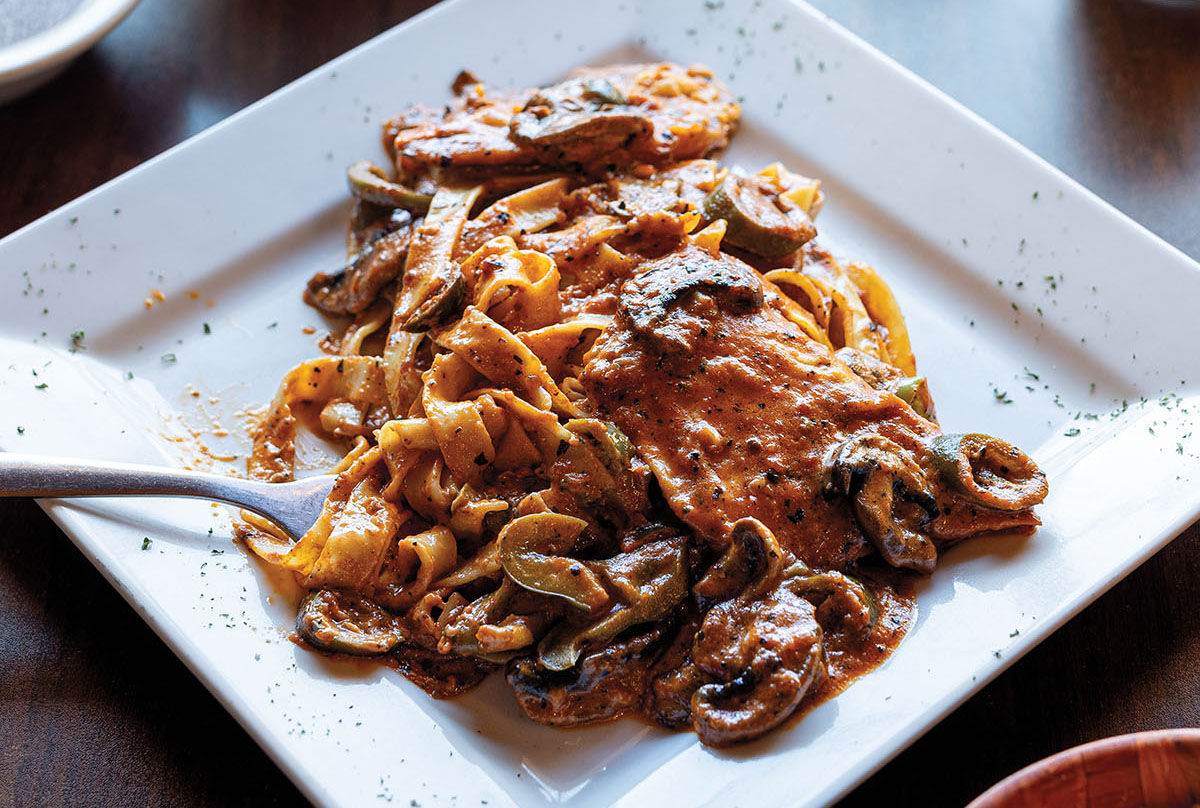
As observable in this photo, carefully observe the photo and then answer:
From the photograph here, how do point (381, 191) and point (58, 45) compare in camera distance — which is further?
point (58, 45)

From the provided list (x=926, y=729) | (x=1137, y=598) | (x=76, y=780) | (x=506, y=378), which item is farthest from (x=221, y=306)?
(x=1137, y=598)

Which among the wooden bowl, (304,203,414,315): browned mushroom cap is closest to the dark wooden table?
the wooden bowl

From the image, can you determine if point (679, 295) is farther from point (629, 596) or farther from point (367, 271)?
point (367, 271)

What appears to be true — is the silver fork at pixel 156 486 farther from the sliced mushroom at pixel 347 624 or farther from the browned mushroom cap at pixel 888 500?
the browned mushroom cap at pixel 888 500

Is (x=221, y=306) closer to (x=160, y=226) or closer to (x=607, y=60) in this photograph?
(x=160, y=226)

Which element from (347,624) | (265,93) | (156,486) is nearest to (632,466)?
(347,624)

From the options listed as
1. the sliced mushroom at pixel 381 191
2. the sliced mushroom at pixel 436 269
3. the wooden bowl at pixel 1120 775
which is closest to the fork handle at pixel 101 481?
the sliced mushroom at pixel 436 269
